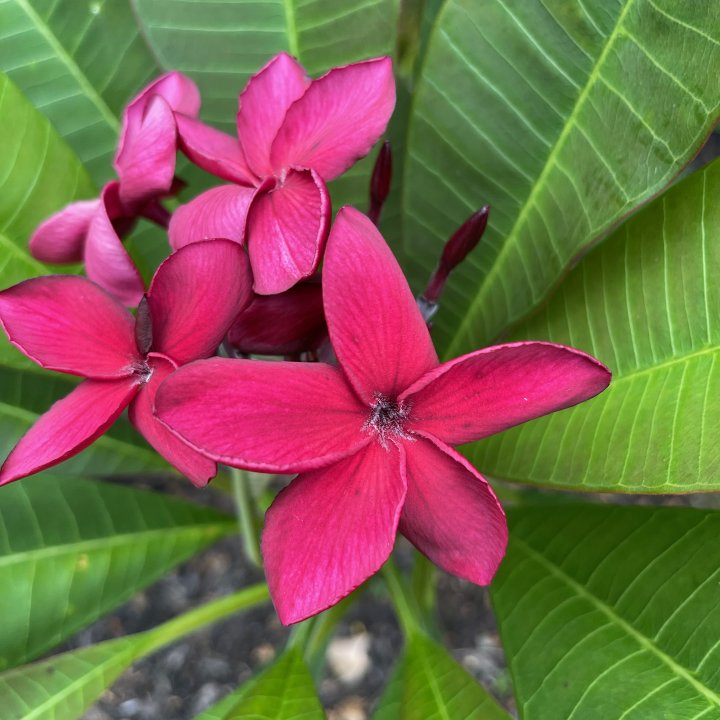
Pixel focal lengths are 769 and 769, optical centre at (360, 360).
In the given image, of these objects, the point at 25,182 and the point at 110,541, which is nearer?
the point at 25,182

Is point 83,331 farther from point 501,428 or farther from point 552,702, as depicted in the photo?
point 552,702

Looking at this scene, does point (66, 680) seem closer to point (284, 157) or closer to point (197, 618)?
point (197, 618)

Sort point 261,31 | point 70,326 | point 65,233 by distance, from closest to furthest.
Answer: point 70,326 → point 65,233 → point 261,31

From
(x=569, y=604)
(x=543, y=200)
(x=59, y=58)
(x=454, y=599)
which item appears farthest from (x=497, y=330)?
(x=454, y=599)

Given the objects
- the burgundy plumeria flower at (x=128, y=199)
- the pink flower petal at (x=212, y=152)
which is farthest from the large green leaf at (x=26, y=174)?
the pink flower petal at (x=212, y=152)

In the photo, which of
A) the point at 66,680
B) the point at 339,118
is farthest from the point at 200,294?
the point at 66,680
